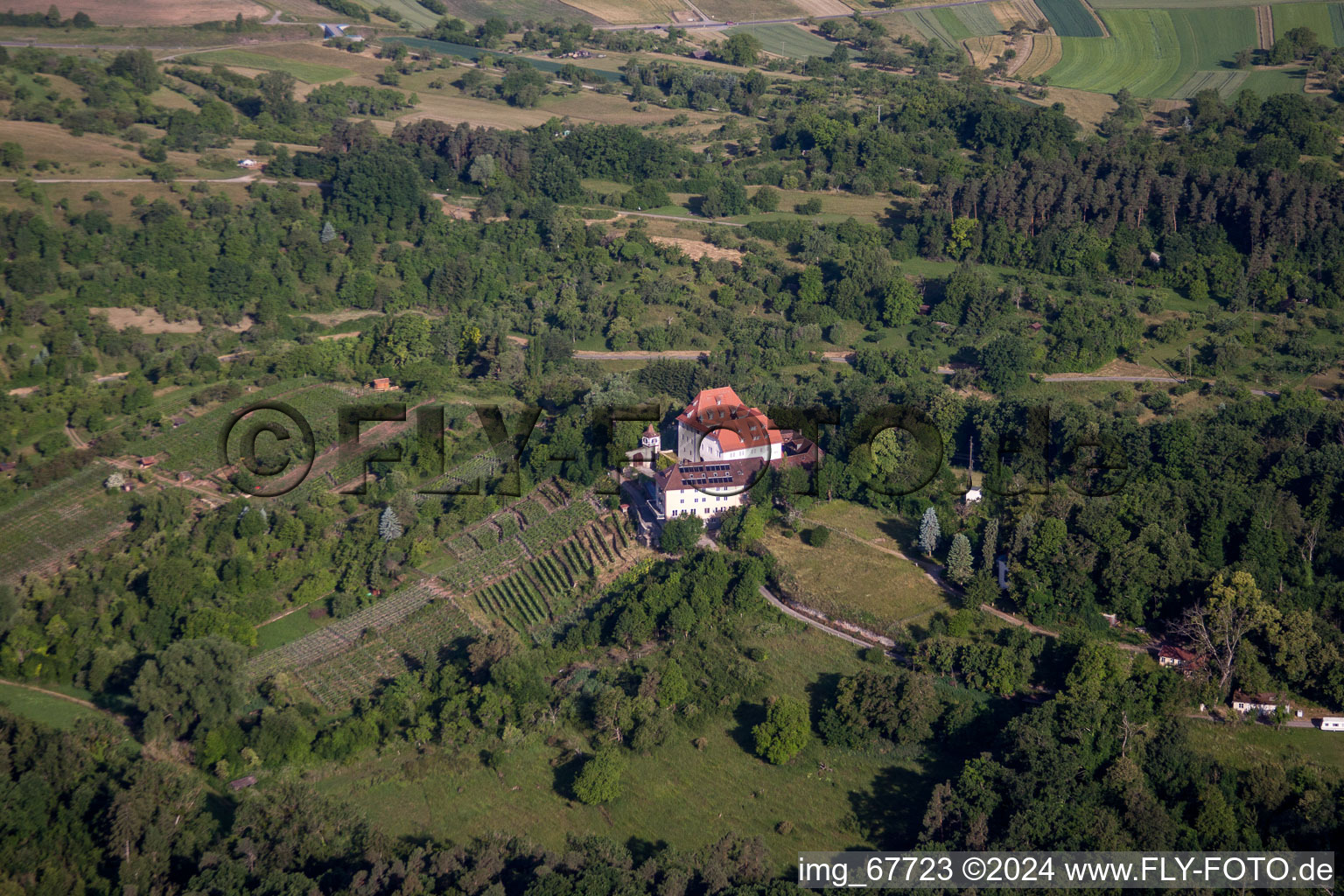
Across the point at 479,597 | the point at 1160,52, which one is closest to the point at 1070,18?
the point at 1160,52

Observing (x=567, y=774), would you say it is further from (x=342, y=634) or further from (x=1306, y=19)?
(x=1306, y=19)

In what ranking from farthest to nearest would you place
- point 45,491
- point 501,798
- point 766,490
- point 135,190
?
1. point 135,190
2. point 45,491
3. point 766,490
4. point 501,798

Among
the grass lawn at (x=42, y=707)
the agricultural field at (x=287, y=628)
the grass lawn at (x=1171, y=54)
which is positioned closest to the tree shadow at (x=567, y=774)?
the agricultural field at (x=287, y=628)

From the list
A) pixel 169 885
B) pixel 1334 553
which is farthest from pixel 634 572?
pixel 1334 553

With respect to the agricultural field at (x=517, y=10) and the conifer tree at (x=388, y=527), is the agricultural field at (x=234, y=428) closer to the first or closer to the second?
the conifer tree at (x=388, y=527)

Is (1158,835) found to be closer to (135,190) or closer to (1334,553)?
(1334,553)

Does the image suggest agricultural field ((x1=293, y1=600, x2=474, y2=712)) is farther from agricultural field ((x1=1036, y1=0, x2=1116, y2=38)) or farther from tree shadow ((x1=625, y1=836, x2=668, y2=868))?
agricultural field ((x1=1036, y1=0, x2=1116, y2=38))

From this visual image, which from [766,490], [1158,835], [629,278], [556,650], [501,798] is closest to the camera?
[1158,835]
